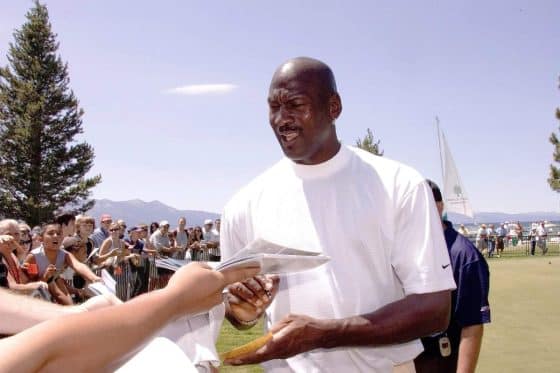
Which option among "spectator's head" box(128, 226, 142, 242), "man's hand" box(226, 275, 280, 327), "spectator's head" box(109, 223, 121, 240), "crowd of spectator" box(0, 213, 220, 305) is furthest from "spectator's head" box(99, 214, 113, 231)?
"man's hand" box(226, 275, 280, 327)

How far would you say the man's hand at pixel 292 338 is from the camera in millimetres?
2180

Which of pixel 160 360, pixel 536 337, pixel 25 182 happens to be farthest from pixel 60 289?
pixel 25 182

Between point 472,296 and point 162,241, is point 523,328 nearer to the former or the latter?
point 472,296

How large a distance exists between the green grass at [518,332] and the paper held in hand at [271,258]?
19.4 ft

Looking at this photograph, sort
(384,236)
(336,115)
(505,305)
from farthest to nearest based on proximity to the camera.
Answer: (505,305) < (336,115) < (384,236)

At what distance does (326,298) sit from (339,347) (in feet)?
0.94

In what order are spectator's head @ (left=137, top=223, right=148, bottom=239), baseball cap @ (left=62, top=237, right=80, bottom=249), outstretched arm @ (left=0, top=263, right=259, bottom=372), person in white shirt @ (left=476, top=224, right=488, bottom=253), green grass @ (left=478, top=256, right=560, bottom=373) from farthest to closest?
person in white shirt @ (left=476, top=224, right=488, bottom=253), spectator's head @ (left=137, top=223, right=148, bottom=239), baseball cap @ (left=62, top=237, right=80, bottom=249), green grass @ (left=478, top=256, right=560, bottom=373), outstretched arm @ (left=0, top=263, right=259, bottom=372)

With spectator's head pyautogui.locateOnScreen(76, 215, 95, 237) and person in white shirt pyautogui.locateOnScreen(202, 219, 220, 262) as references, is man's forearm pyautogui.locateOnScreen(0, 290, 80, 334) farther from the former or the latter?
person in white shirt pyautogui.locateOnScreen(202, 219, 220, 262)

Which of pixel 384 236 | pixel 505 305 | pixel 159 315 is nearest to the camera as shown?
pixel 159 315

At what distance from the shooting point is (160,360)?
1.35m

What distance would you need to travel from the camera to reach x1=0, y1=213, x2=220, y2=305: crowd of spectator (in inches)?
303

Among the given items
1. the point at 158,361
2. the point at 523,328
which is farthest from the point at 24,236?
the point at 158,361

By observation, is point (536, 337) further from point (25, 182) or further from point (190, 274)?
point (25, 182)

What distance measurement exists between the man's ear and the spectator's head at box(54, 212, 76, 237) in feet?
25.2
